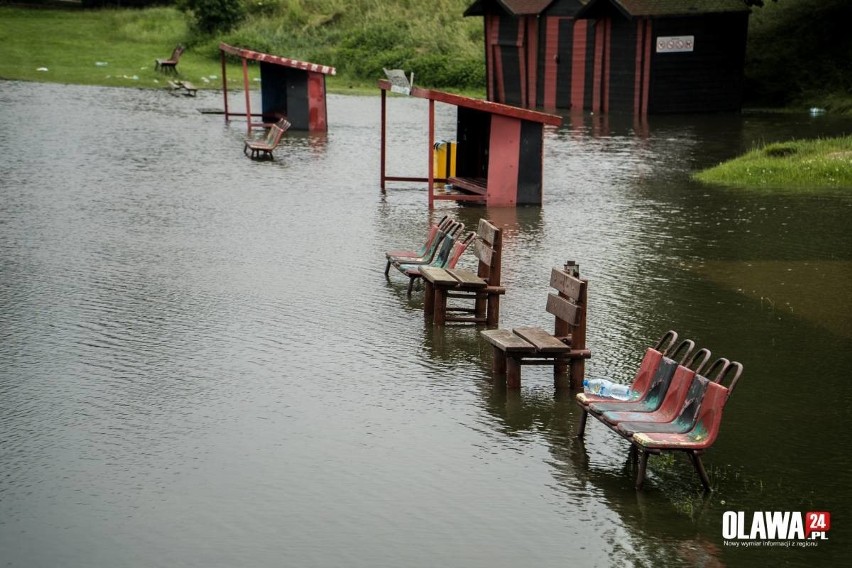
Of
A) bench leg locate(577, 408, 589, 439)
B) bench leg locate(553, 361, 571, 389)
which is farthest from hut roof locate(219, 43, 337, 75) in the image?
bench leg locate(577, 408, 589, 439)

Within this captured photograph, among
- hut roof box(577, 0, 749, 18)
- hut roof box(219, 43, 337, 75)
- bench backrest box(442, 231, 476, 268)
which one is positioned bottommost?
bench backrest box(442, 231, 476, 268)

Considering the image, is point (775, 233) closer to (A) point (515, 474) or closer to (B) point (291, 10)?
(A) point (515, 474)

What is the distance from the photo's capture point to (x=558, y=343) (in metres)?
10.6

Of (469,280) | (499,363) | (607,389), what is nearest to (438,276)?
(469,280)

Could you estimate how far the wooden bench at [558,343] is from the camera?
416 inches

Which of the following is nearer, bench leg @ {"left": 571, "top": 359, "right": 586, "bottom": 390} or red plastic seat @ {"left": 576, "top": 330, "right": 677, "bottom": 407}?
red plastic seat @ {"left": 576, "top": 330, "right": 677, "bottom": 407}

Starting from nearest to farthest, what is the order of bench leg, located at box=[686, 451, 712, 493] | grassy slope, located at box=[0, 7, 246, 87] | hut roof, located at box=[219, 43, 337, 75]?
bench leg, located at box=[686, 451, 712, 493]
hut roof, located at box=[219, 43, 337, 75]
grassy slope, located at box=[0, 7, 246, 87]

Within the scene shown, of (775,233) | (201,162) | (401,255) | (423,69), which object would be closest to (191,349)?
(401,255)

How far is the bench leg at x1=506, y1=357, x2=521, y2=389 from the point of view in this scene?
10.7 meters

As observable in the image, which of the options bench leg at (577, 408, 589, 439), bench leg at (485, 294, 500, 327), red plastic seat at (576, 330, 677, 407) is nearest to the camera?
red plastic seat at (576, 330, 677, 407)

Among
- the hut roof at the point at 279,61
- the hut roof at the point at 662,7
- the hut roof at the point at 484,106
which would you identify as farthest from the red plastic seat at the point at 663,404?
the hut roof at the point at 662,7

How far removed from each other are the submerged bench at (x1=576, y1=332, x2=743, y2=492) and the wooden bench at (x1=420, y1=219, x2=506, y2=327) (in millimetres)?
3494

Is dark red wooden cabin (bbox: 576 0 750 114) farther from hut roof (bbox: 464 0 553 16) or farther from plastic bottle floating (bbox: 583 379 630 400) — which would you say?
plastic bottle floating (bbox: 583 379 630 400)

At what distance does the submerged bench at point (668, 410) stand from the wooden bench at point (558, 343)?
121 cm
